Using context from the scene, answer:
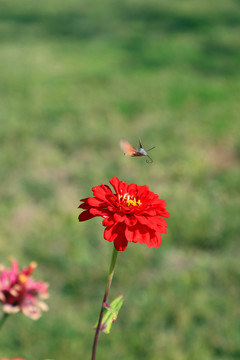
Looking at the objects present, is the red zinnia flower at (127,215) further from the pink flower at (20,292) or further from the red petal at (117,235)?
the pink flower at (20,292)

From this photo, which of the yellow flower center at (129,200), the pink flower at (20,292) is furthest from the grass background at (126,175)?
the yellow flower center at (129,200)

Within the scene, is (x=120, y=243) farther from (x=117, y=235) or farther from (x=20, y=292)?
(x=20, y=292)

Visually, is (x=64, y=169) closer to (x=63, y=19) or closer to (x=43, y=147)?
(x=43, y=147)

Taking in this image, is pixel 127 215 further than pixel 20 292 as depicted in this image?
No

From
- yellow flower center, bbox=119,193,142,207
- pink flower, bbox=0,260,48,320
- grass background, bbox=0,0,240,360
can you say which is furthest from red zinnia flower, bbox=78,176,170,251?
grass background, bbox=0,0,240,360

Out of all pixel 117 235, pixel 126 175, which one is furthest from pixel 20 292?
pixel 126 175

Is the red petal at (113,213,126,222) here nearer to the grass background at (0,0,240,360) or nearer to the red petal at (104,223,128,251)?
the red petal at (104,223,128,251)

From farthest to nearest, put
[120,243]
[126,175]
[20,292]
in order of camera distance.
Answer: [126,175]
[20,292]
[120,243]
